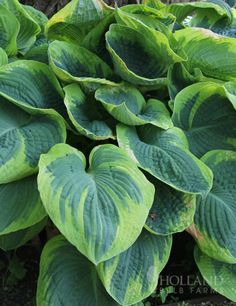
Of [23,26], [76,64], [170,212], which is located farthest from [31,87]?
[170,212]

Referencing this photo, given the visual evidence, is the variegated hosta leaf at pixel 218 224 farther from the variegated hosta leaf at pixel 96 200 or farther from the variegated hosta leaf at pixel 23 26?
the variegated hosta leaf at pixel 23 26

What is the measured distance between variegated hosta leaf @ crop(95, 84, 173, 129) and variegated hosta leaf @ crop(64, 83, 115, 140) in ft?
0.16

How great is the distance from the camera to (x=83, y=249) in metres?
0.92

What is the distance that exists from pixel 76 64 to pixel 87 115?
0.17 m

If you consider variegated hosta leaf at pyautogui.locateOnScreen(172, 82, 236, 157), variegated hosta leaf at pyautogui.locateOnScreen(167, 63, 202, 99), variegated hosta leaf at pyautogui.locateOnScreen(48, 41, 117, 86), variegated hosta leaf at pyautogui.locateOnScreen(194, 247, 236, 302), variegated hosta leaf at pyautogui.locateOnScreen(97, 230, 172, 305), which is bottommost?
variegated hosta leaf at pyautogui.locateOnScreen(194, 247, 236, 302)

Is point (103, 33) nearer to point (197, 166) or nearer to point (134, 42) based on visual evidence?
point (134, 42)

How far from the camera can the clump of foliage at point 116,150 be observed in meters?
1.02

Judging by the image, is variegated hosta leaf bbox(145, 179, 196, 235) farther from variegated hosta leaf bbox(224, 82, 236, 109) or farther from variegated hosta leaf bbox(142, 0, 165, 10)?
variegated hosta leaf bbox(142, 0, 165, 10)

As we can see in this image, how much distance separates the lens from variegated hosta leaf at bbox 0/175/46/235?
113cm

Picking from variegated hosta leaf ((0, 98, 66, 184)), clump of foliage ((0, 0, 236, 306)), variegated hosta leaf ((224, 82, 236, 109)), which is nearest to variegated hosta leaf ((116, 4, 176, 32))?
clump of foliage ((0, 0, 236, 306))

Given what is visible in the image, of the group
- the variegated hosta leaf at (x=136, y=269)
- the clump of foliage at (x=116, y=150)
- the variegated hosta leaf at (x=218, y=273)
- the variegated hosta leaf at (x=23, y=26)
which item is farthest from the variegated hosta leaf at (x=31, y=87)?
the variegated hosta leaf at (x=218, y=273)

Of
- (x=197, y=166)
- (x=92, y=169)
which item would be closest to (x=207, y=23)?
(x=197, y=166)

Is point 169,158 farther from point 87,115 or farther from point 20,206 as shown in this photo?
point 20,206

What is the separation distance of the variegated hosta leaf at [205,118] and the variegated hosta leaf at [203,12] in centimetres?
39
